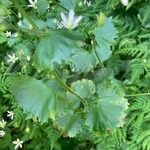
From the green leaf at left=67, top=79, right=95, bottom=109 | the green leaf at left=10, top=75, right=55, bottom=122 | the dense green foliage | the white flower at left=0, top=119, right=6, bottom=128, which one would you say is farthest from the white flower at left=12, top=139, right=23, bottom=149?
the green leaf at left=10, top=75, right=55, bottom=122

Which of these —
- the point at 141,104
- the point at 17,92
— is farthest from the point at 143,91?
the point at 17,92

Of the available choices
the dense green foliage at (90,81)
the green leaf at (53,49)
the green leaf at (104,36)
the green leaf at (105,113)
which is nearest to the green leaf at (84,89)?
the dense green foliage at (90,81)

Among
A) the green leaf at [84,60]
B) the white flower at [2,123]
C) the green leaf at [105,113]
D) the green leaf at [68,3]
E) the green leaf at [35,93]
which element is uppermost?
the green leaf at [68,3]

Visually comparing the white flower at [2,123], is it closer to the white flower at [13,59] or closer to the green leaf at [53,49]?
the white flower at [13,59]

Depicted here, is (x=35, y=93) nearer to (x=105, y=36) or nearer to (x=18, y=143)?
(x=105, y=36)

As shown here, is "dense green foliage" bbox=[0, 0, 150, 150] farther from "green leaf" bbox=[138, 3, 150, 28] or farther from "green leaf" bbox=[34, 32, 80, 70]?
"green leaf" bbox=[34, 32, 80, 70]

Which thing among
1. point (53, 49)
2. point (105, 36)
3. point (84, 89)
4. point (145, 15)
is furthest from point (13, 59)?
point (53, 49)

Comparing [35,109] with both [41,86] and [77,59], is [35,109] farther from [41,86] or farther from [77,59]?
[77,59]
